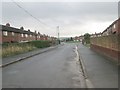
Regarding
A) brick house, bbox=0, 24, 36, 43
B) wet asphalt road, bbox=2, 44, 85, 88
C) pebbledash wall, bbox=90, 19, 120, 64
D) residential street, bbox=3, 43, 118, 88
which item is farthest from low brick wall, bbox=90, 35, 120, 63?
brick house, bbox=0, 24, 36, 43

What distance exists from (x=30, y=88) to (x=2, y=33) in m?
47.8

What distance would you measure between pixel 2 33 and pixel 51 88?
48034mm

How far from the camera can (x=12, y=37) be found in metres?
62.0

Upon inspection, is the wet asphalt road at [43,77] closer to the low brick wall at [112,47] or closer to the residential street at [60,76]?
the residential street at [60,76]

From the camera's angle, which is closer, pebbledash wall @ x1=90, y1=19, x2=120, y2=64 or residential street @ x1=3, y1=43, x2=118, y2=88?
residential street @ x1=3, y1=43, x2=118, y2=88

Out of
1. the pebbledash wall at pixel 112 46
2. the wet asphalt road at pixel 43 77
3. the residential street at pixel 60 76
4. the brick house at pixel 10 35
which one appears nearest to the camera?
the residential street at pixel 60 76

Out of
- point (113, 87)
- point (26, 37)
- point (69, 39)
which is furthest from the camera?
point (69, 39)

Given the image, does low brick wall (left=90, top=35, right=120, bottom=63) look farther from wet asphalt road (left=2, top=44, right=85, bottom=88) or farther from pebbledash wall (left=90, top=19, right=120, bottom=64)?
wet asphalt road (left=2, top=44, right=85, bottom=88)

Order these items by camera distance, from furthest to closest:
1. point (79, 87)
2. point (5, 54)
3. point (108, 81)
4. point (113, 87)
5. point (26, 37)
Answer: point (26, 37) → point (5, 54) → point (108, 81) → point (79, 87) → point (113, 87)

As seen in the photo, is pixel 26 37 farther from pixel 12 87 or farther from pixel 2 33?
pixel 12 87

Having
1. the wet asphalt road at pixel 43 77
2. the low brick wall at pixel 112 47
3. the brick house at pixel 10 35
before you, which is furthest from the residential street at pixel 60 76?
the brick house at pixel 10 35

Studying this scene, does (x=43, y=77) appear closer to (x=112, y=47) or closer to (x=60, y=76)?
(x=60, y=76)

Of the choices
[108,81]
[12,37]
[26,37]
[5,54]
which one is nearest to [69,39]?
[26,37]

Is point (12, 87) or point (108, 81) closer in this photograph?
point (12, 87)
